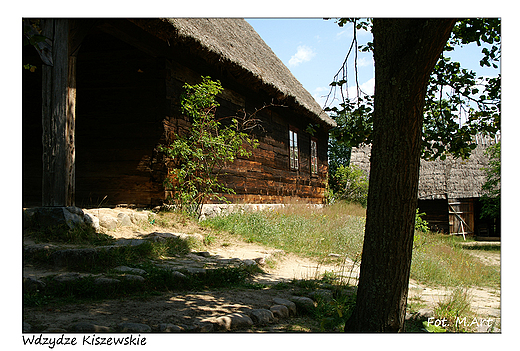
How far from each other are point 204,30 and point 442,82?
4855mm

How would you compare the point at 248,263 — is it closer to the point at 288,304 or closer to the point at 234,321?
the point at 288,304

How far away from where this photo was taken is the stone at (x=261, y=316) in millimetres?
3325

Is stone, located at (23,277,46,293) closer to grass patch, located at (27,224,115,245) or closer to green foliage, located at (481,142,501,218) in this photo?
grass patch, located at (27,224,115,245)

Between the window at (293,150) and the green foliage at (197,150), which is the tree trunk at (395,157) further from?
the window at (293,150)

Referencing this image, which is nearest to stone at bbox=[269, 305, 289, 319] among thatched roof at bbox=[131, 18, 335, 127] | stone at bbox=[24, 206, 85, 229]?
stone at bbox=[24, 206, 85, 229]

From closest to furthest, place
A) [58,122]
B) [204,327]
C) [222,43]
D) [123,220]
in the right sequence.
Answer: [204,327] < [58,122] < [123,220] < [222,43]

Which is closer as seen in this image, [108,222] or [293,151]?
[108,222]

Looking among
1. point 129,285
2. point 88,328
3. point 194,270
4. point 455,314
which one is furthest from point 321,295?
point 88,328

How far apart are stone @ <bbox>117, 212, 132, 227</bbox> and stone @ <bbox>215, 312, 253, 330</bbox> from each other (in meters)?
3.29

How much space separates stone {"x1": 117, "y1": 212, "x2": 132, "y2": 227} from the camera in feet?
19.4

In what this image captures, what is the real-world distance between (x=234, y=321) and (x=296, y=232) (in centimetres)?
499

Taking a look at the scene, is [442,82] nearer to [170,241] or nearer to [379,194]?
[379,194]

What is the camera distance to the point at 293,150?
12.8 meters

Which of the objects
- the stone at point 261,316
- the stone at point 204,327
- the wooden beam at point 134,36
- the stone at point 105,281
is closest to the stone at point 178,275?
the stone at point 105,281
